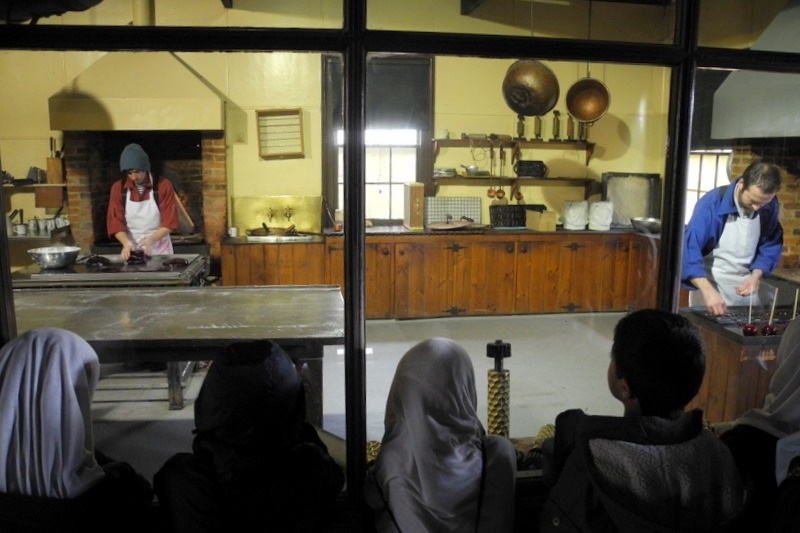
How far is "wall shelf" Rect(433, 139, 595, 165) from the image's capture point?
7.34 m

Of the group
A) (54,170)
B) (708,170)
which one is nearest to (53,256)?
(54,170)

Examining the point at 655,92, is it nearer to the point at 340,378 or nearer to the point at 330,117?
the point at 330,117

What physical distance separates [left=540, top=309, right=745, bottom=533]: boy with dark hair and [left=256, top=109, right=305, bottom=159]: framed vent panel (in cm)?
591

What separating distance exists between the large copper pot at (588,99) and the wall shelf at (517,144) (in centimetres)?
104

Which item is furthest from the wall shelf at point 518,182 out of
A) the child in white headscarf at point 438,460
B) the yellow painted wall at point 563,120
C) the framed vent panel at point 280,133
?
the child in white headscarf at point 438,460

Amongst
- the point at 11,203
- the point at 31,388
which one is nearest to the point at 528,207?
the point at 11,203

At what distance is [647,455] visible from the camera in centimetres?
140

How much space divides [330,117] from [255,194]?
1.12 metres

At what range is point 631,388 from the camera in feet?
4.89

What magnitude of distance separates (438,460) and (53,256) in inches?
156

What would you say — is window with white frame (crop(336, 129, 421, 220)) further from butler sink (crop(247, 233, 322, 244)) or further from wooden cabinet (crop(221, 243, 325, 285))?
wooden cabinet (crop(221, 243, 325, 285))

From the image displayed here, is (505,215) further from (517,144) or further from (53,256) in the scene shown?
(53,256)

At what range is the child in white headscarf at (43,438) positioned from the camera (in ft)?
4.86

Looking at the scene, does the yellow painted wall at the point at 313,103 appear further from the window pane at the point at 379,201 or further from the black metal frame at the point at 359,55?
the black metal frame at the point at 359,55
